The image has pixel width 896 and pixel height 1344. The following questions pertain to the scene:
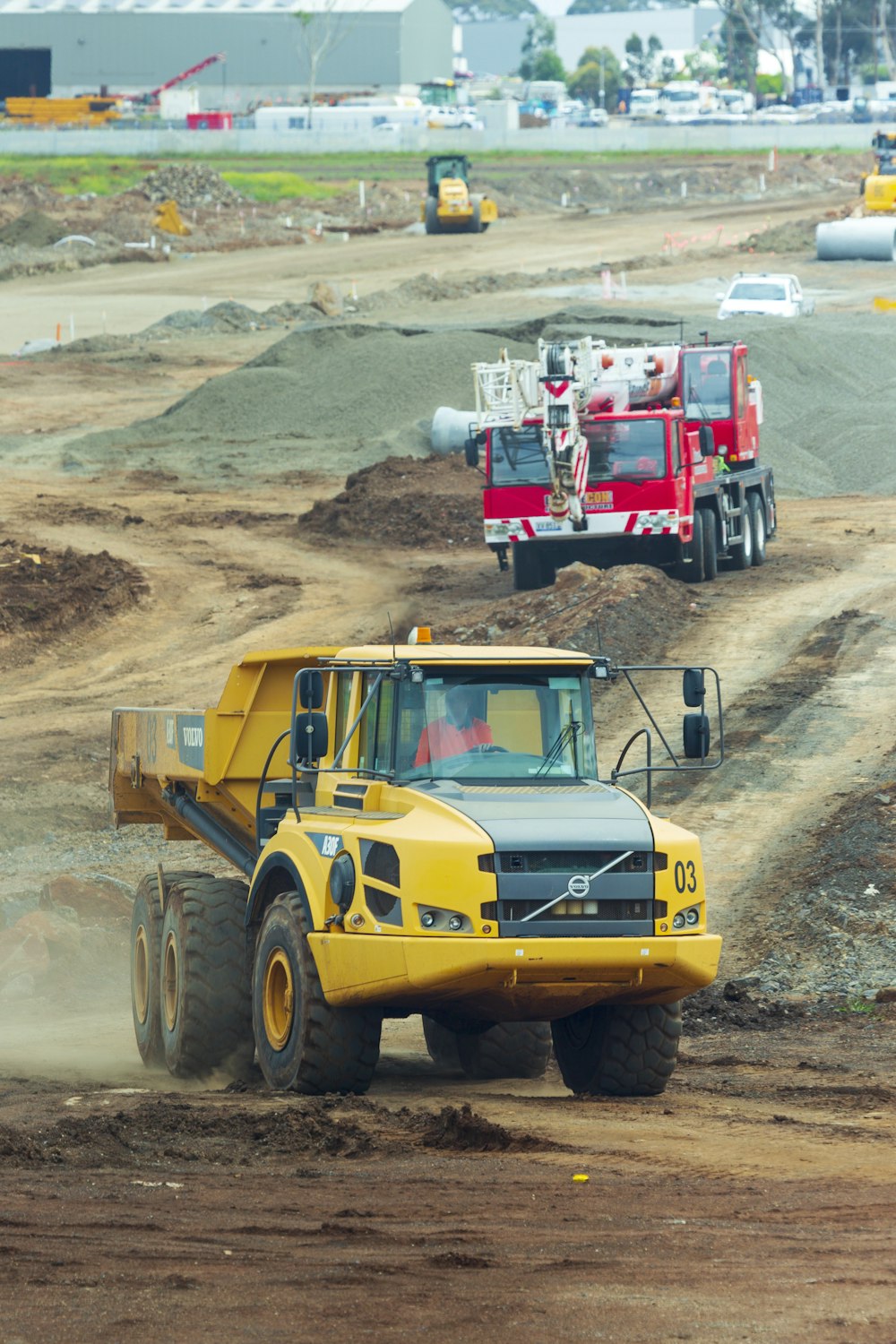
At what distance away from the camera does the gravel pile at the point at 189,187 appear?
83812 millimetres

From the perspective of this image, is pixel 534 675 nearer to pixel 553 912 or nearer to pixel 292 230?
pixel 553 912

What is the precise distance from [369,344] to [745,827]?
27519 mm

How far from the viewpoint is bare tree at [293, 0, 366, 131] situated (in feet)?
462

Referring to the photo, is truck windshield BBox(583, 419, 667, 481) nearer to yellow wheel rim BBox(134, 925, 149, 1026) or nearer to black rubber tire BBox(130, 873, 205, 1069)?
black rubber tire BBox(130, 873, 205, 1069)

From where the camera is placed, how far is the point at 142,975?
12.3m

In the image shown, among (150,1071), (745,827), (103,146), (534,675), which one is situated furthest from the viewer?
(103,146)

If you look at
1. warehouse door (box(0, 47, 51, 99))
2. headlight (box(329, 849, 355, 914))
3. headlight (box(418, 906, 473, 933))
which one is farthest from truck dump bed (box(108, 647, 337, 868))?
warehouse door (box(0, 47, 51, 99))

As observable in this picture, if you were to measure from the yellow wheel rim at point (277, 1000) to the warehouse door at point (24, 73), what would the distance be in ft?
460

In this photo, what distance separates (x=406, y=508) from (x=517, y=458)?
23.8 feet

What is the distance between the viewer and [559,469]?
26328 millimetres

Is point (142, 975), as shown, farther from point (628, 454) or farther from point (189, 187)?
point (189, 187)

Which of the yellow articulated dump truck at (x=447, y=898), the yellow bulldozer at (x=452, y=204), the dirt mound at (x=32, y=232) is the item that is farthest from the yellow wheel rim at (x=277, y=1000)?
the dirt mound at (x=32, y=232)

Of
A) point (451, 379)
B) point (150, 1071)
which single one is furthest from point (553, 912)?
point (451, 379)

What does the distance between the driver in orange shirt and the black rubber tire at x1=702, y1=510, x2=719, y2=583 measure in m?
18.0
